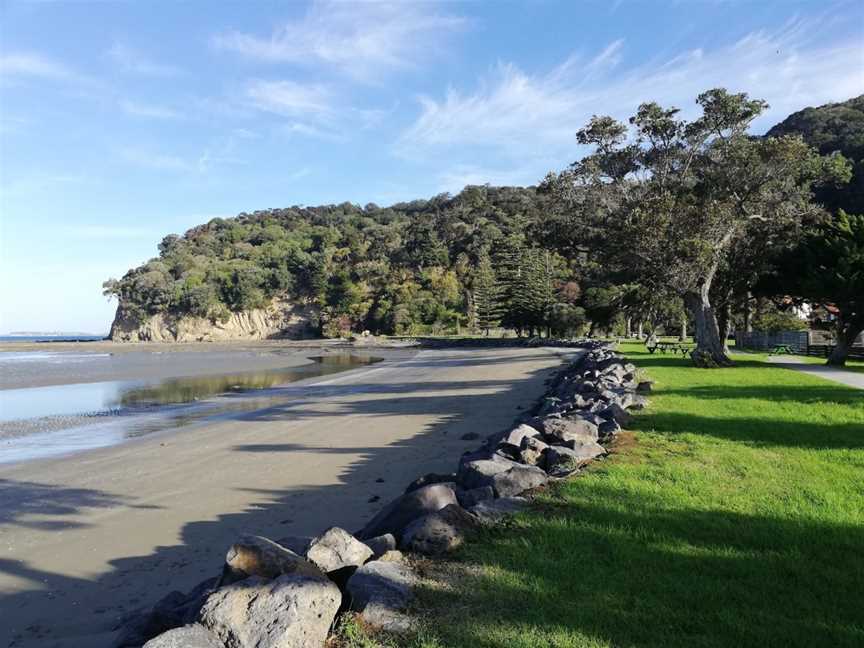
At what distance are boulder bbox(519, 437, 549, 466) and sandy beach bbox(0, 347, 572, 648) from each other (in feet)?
6.23

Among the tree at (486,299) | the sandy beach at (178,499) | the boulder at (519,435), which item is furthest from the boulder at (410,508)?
the tree at (486,299)

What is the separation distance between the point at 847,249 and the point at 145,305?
110570mm

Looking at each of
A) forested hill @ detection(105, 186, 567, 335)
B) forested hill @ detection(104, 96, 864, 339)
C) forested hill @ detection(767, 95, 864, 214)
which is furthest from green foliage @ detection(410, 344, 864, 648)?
forested hill @ detection(105, 186, 567, 335)

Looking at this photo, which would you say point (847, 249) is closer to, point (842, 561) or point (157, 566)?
point (842, 561)

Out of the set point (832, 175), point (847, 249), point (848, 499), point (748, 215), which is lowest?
point (848, 499)

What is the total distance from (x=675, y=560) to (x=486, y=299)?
79.7 m

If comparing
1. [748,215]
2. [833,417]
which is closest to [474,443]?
[833,417]

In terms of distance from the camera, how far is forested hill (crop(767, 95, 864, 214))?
4356 cm

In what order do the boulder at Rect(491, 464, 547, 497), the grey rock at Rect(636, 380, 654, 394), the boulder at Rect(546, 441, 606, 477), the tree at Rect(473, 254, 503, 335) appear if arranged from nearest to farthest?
1. the boulder at Rect(491, 464, 547, 497)
2. the boulder at Rect(546, 441, 606, 477)
3. the grey rock at Rect(636, 380, 654, 394)
4. the tree at Rect(473, 254, 503, 335)

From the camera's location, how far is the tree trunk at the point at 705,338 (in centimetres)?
2039

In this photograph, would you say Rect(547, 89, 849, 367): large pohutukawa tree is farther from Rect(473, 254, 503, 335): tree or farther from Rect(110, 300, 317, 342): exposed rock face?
Rect(110, 300, 317, 342): exposed rock face

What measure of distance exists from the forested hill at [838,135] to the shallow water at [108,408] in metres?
32.8

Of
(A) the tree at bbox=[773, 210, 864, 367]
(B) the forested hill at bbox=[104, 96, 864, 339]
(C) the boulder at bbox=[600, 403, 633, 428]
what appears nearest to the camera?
(C) the boulder at bbox=[600, 403, 633, 428]

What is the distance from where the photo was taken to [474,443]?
439 inches
